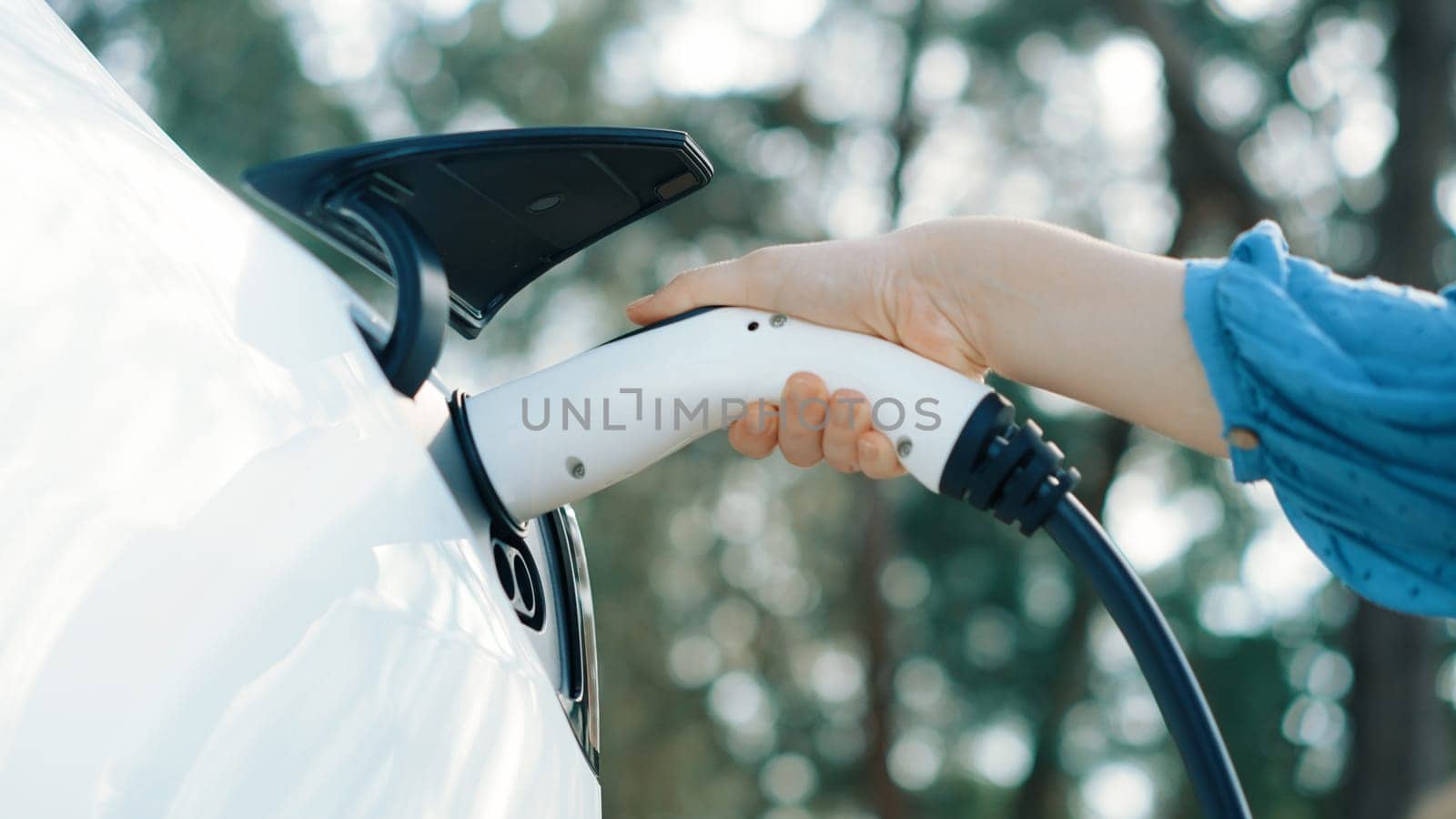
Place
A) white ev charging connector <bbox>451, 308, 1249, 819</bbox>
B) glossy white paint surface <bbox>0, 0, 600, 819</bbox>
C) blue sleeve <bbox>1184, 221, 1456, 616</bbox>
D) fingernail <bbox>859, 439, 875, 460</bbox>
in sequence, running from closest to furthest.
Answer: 1. glossy white paint surface <bbox>0, 0, 600, 819</bbox>
2. blue sleeve <bbox>1184, 221, 1456, 616</bbox>
3. white ev charging connector <bbox>451, 308, 1249, 819</bbox>
4. fingernail <bbox>859, 439, 875, 460</bbox>

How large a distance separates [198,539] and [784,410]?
564mm

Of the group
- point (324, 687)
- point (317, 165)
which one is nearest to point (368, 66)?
point (317, 165)

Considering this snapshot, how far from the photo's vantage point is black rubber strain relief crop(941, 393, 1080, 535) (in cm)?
97

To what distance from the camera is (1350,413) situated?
2.64 feet

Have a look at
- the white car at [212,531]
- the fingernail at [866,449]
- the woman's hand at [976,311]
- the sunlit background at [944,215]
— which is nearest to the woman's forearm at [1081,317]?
the woman's hand at [976,311]

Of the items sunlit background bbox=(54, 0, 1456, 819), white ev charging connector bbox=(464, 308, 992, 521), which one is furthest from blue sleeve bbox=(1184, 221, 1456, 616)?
sunlit background bbox=(54, 0, 1456, 819)

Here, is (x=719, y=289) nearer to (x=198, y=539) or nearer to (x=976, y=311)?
(x=976, y=311)

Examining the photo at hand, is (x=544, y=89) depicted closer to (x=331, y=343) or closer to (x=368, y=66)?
(x=368, y=66)

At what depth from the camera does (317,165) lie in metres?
0.85

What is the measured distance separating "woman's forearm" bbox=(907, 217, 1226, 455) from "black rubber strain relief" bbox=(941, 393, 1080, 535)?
0.06 metres

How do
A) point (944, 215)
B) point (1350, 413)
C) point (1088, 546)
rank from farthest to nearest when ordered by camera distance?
point (944, 215) < point (1088, 546) < point (1350, 413)

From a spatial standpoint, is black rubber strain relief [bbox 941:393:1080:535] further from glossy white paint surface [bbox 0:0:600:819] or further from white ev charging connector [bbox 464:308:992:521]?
glossy white paint surface [bbox 0:0:600:819]

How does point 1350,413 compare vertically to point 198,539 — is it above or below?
below

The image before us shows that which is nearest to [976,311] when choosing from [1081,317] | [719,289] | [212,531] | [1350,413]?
[1081,317]
